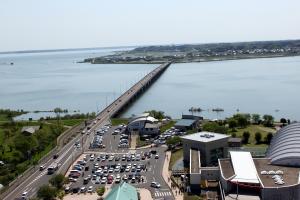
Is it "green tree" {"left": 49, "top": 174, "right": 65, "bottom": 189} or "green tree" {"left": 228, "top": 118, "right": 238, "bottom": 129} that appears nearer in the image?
"green tree" {"left": 49, "top": 174, "right": 65, "bottom": 189}

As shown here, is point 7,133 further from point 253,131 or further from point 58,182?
point 253,131

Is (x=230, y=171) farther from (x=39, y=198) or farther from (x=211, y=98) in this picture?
(x=211, y=98)

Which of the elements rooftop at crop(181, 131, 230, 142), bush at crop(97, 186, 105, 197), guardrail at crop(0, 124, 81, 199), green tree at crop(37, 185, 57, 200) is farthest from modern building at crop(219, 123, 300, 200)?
guardrail at crop(0, 124, 81, 199)

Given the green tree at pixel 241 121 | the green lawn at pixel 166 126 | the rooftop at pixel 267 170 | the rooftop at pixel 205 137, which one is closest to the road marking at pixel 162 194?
the rooftop at pixel 267 170

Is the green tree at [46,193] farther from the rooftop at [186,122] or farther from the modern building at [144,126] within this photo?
the rooftop at [186,122]

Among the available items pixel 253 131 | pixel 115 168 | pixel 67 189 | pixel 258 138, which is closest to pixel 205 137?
pixel 115 168

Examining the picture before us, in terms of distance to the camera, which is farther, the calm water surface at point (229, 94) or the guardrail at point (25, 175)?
the calm water surface at point (229, 94)

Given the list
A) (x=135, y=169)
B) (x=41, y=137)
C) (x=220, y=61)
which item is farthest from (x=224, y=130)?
(x=220, y=61)

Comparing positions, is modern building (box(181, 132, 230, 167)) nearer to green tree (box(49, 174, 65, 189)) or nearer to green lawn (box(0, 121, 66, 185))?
green tree (box(49, 174, 65, 189))
